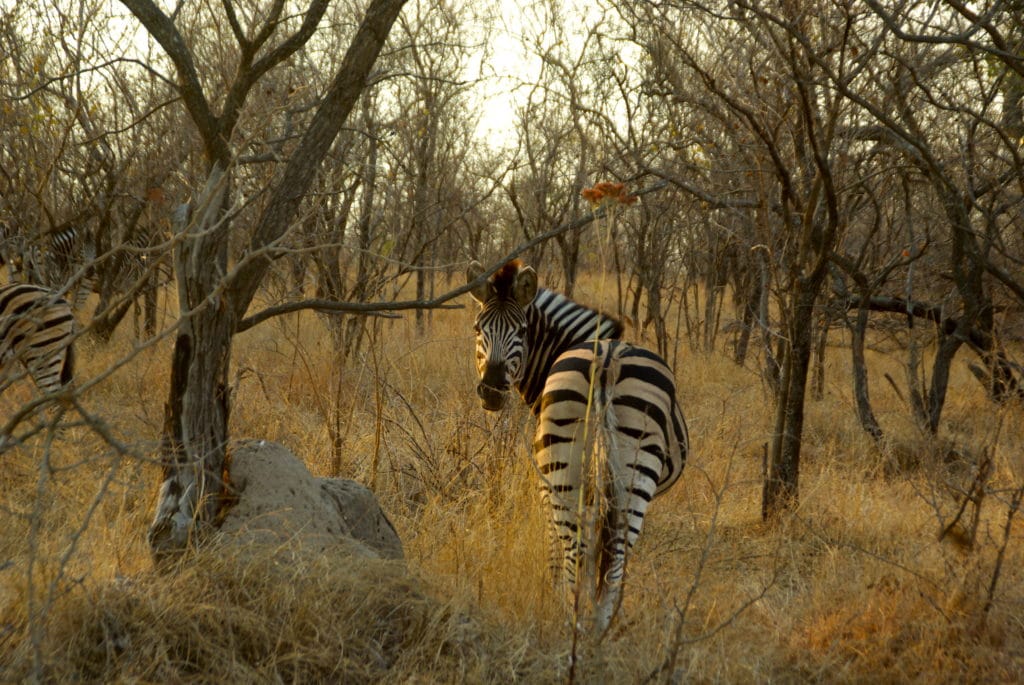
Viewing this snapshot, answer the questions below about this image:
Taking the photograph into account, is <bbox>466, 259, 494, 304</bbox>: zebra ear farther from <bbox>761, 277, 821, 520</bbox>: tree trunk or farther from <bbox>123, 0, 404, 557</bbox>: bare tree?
<bbox>761, 277, 821, 520</bbox>: tree trunk

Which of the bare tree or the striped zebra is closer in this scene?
the bare tree

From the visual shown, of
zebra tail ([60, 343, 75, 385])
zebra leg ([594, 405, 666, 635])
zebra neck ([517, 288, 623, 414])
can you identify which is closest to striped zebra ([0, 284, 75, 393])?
zebra tail ([60, 343, 75, 385])

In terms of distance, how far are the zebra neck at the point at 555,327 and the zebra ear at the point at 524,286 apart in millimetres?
125

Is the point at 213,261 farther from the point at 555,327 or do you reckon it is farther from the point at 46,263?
the point at 46,263

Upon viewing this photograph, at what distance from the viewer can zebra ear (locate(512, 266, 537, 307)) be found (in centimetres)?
432

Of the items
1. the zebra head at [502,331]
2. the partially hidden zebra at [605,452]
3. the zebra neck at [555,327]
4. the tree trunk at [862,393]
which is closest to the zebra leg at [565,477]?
the partially hidden zebra at [605,452]

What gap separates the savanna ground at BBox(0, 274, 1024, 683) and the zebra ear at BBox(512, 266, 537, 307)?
85 centimetres

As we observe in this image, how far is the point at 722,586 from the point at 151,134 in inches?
262

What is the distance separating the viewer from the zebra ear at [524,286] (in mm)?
4316

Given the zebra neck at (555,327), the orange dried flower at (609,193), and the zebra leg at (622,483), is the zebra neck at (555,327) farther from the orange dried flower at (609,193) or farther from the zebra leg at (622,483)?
the orange dried flower at (609,193)

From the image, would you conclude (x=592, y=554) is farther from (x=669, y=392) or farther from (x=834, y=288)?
(x=834, y=288)

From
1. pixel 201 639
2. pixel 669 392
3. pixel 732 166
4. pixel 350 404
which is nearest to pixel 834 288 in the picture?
pixel 732 166

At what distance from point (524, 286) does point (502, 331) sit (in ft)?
0.76

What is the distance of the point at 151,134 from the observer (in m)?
8.37
